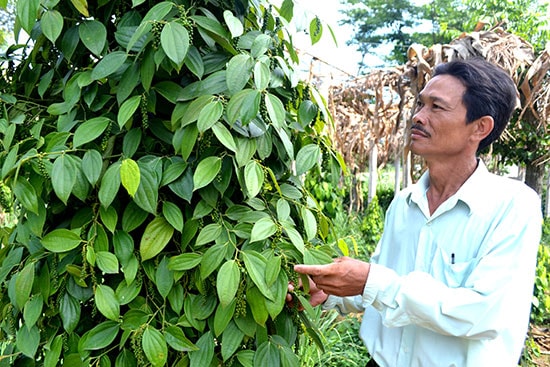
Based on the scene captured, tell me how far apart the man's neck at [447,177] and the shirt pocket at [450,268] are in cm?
13

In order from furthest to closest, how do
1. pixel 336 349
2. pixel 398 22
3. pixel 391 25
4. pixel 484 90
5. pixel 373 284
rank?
pixel 391 25 → pixel 398 22 → pixel 336 349 → pixel 484 90 → pixel 373 284

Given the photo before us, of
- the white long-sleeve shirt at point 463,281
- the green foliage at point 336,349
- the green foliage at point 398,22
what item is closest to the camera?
the white long-sleeve shirt at point 463,281

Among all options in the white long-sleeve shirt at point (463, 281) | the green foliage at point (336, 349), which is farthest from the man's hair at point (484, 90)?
the green foliage at point (336, 349)

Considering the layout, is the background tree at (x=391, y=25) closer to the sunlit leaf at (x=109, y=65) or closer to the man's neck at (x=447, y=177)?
the man's neck at (x=447, y=177)

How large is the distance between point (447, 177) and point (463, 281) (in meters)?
0.24

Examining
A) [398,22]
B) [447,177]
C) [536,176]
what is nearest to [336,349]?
[447,177]

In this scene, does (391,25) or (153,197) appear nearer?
(153,197)

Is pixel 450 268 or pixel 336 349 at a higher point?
pixel 450 268

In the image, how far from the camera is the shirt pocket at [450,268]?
98 cm

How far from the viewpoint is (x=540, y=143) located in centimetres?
520

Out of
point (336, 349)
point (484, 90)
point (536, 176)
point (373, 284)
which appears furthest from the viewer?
point (536, 176)

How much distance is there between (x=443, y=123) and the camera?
1061mm

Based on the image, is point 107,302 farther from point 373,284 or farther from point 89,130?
point 373,284

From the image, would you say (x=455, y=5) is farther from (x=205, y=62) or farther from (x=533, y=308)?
(x=205, y=62)
